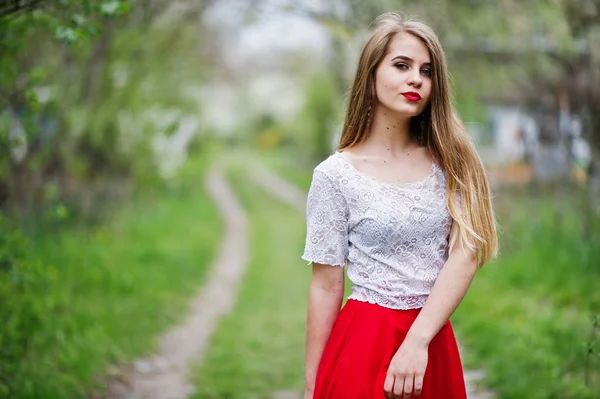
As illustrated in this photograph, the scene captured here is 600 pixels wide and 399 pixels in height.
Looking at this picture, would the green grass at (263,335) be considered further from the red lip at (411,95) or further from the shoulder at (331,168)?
the red lip at (411,95)

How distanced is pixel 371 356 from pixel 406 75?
0.89m

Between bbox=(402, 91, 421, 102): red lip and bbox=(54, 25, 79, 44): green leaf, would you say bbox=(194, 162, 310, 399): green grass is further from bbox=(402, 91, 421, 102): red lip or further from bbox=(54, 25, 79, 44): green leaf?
bbox=(402, 91, 421, 102): red lip

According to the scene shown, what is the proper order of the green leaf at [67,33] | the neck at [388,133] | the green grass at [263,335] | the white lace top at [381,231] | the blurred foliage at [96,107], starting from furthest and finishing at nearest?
the blurred foliage at [96,107] < the green grass at [263,335] < the green leaf at [67,33] < the neck at [388,133] < the white lace top at [381,231]

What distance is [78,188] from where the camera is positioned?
10438mm

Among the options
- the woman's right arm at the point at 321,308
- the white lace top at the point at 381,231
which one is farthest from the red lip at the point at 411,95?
the woman's right arm at the point at 321,308

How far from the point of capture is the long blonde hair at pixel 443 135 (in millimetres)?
2160

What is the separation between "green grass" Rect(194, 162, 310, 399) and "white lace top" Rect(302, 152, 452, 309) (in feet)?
10.3

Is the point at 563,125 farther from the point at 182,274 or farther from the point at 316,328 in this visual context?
the point at 316,328

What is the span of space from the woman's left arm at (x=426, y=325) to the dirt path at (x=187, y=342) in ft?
11.1

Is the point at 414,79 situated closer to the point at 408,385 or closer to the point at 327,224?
the point at 327,224

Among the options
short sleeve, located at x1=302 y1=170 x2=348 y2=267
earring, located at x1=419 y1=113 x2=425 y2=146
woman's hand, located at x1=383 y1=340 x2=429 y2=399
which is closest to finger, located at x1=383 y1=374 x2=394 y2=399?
woman's hand, located at x1=383 y1=340 x2=429 y2=399

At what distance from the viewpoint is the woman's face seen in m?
2.18

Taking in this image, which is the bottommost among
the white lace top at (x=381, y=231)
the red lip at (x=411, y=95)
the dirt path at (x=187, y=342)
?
the dirt path at (x=187, y=342)

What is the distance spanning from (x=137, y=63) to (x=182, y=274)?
3.68 meters
